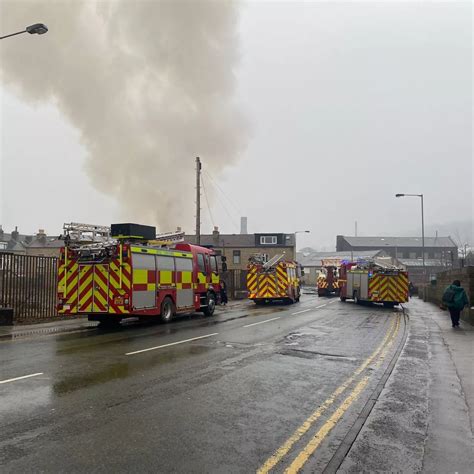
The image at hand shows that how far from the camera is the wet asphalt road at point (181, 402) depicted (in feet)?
11.8

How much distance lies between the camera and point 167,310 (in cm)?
1341

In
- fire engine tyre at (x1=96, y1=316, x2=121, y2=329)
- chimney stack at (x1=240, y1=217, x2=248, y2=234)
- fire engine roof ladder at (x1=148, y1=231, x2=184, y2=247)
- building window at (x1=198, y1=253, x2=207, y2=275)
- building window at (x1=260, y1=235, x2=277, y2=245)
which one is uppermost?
chimney stack at (x1=240, y1=217, x2=248, y2=234)

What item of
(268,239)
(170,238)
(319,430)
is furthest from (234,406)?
(268,239)

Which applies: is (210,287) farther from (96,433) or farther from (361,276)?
(96,433)

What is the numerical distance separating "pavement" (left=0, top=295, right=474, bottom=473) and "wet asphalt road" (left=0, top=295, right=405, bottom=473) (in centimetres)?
2

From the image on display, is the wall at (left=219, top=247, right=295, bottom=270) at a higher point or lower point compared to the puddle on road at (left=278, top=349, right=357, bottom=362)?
higher

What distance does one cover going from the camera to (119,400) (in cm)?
512

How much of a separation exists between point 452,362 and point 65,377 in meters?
6.56

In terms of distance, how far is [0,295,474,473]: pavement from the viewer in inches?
143

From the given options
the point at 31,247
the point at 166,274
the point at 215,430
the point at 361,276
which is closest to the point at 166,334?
the point at 166,274

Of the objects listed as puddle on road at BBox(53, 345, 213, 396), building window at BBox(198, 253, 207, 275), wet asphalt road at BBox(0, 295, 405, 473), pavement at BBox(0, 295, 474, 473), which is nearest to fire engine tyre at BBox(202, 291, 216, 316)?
building window at BBox(198, 253, 207, 275)

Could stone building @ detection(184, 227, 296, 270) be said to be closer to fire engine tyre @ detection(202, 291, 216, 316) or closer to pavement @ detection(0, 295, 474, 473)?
fire engine tyre @ detection(202, 291, 216, 316)

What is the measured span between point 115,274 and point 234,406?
746 centimetres

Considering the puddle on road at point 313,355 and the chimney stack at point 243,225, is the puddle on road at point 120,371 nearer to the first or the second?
the puddle on road at point 313,355
